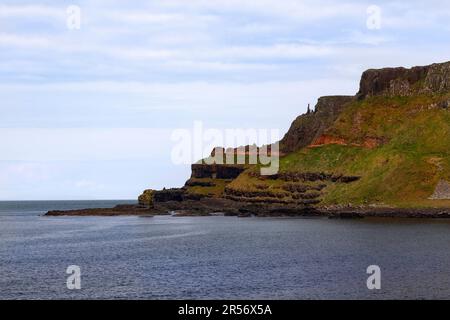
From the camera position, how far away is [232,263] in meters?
94.5

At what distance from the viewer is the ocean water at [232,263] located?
6931 centimetres

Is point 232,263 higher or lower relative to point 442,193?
higher

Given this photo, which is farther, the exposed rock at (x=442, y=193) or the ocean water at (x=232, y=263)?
the exposed rock at (x=442, y=193)

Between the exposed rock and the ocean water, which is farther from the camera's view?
the exposed rock

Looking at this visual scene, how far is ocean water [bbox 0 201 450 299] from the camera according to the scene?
6931 cm

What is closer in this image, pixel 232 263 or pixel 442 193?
pixel 232 263

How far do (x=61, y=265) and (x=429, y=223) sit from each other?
343 feet
